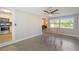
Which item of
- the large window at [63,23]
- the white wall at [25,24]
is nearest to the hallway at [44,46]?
the white wall at [25,24]

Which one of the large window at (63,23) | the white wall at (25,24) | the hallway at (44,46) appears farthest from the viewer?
the large window at (63,23)

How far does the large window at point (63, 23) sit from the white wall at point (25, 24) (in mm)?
2082

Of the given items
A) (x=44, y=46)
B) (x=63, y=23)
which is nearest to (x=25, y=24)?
(x=44, y=46)

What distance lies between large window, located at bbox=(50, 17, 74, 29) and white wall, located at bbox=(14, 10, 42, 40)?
6.83ft

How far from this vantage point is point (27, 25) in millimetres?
7102

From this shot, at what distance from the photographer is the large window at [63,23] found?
8.60 m

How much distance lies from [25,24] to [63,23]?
12.8ft

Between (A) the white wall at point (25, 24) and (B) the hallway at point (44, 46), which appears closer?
(B) the hallway at point (44, 46)

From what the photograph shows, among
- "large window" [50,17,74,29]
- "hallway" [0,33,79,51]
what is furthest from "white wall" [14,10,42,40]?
"large window" [50,17,74,29]

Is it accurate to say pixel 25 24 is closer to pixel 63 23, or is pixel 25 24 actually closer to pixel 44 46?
pixel 44 46

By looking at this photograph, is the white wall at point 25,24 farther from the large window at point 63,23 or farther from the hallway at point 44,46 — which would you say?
the large window at point 63,23

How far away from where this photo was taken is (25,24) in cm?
685
